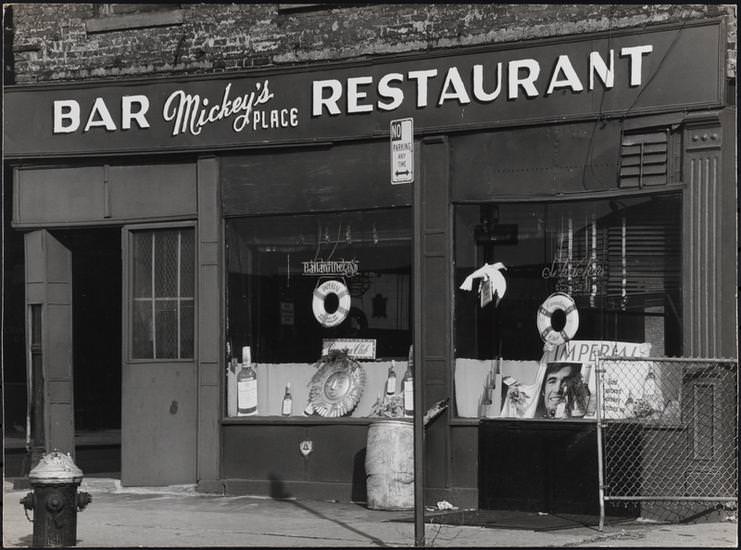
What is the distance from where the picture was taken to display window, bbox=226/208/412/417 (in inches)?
524

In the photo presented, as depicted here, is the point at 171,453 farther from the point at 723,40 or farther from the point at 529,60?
the point at 723,40

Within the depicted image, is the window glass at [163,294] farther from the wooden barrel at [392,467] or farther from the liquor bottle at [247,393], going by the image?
the wooden barrel at [392,467]

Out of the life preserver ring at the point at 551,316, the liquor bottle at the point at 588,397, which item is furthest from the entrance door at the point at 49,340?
the liquor bottle at the point at 588,397

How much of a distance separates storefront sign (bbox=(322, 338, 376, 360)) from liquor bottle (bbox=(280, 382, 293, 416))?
637 mm

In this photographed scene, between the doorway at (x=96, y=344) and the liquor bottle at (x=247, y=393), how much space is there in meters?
2.39

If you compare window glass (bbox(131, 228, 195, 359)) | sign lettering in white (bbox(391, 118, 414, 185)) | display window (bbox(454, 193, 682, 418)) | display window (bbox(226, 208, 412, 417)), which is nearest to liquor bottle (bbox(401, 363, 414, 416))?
display window (bbox(226, 208, 412, 417))

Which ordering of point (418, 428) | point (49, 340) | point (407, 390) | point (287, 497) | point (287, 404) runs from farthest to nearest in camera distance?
point (49, 340)
point (287, 404)
point (287, 497)
point (407, 390)
point (418, 428)

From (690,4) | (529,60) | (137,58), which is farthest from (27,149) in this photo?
(690,4)

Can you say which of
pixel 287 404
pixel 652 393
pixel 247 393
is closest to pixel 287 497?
pixel 287 404

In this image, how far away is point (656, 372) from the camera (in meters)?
11.9

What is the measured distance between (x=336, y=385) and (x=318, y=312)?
819mm

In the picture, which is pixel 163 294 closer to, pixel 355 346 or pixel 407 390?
pixel 355 346

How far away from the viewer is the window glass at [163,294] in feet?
47.0

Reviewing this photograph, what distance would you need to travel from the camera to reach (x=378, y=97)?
13.3 metres
